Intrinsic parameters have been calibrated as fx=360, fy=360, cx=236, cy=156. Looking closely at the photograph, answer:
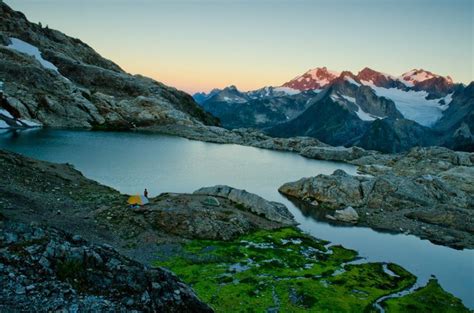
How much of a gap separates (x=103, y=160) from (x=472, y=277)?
8560cm

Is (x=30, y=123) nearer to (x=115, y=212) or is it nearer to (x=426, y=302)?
(x=115, y=212)

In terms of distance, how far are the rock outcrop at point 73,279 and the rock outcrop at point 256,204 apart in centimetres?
4468

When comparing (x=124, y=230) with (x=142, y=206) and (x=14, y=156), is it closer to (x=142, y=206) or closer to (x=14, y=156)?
(x=142, y=206)

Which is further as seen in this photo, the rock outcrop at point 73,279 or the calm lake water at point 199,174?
the calm lake water at point 199,174

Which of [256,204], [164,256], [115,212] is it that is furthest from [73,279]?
[256,204]

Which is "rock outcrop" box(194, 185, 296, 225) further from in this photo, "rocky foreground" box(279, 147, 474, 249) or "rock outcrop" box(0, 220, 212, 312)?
"rock outcrop" box(0, 220, 212, 312)

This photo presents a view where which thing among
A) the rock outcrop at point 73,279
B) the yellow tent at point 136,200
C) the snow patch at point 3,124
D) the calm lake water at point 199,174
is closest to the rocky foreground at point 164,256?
the rock outcrop at point 73,279

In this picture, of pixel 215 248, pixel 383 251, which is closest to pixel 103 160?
pixel 215 248

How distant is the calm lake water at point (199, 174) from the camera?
170ft

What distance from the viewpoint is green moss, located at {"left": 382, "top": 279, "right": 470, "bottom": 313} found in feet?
118

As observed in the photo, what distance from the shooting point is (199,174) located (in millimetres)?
97750

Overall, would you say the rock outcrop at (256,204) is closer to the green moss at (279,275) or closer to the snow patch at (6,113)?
the green moss at (279,275)

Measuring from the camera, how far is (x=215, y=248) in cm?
4528

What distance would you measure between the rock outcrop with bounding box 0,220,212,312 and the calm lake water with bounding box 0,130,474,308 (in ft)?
123
